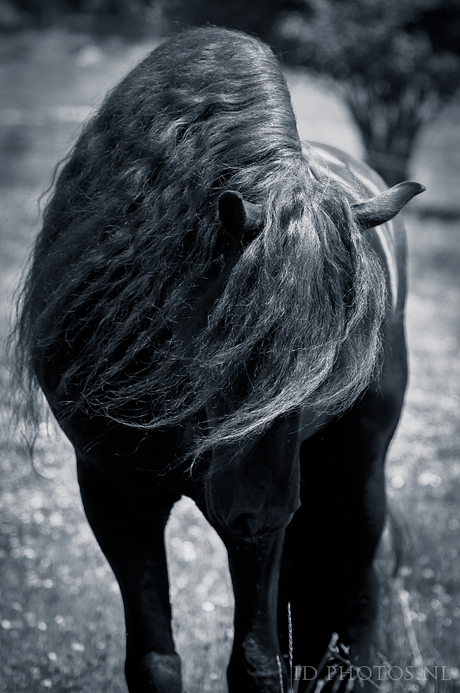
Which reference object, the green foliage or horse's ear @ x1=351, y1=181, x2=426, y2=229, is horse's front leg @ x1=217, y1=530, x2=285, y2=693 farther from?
the green foliage

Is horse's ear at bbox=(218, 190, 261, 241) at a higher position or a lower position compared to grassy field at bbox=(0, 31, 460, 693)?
higher

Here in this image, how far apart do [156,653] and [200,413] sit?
2.43 ft

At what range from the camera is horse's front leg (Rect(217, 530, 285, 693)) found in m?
1.60

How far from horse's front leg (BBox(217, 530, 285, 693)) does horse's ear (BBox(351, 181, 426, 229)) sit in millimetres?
749

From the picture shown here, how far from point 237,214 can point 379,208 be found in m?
0.30

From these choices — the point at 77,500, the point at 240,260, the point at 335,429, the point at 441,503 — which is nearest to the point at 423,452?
the point at 441,503

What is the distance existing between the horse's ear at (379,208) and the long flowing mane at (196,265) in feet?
0.14

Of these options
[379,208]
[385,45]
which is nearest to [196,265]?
[379,208]

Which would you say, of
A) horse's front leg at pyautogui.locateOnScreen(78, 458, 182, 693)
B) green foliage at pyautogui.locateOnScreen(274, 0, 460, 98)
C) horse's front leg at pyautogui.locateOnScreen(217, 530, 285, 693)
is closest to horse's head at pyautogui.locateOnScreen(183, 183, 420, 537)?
horse's front leg at pyautogui.locateOnScreen(217, 530, 285, 693)

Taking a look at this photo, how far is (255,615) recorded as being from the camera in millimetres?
1678

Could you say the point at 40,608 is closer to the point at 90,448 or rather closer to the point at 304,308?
the point at 90,448

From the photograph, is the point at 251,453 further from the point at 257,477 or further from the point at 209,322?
the point at 209,322

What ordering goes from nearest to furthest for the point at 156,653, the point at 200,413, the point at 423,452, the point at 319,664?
1. the point at 200,413
2. the point at 156,653
3. the point at 319,664
4. the point at 423,452

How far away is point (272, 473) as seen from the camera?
4.17 feet
